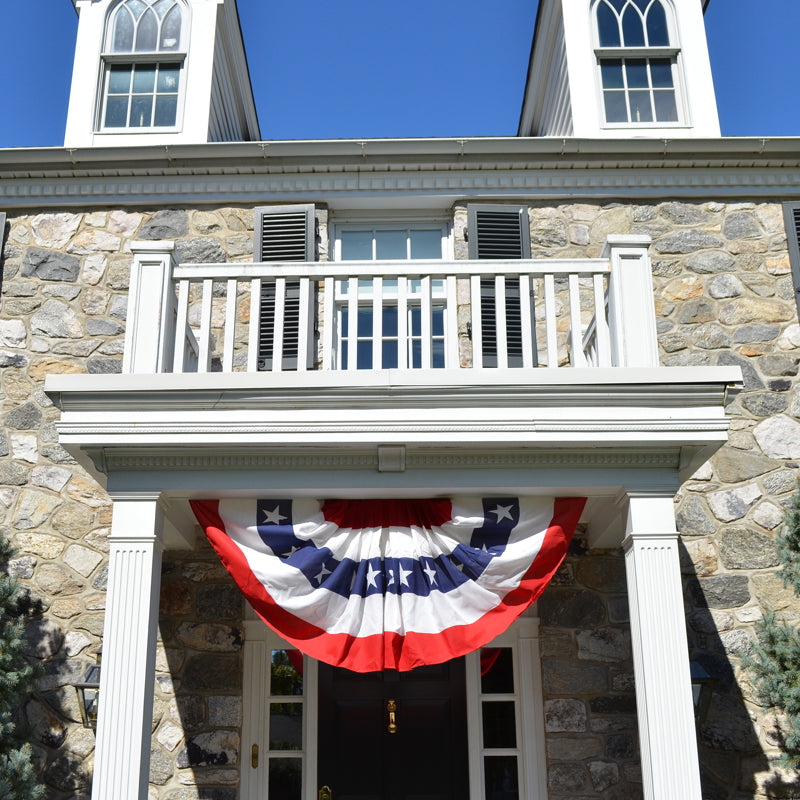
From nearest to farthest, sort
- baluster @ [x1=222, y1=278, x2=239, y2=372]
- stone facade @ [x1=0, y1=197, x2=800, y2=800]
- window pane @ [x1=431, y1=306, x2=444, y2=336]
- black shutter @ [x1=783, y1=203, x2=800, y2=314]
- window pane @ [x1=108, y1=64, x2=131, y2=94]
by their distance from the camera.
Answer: baluster @ [x1=222, y1=278, x2=239, y2=372]
stone facade @ [x1=0, y1=197, x2=800, y2=800]
black shutter @ [x1=783, y1=203, x2=800, y2=314]
window pane @ [x1=431, y1=306, x2=444, y2=336]
window pane @ [x1=108, y1=64, x2=131, y2=94]

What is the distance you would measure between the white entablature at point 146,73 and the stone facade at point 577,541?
100cm

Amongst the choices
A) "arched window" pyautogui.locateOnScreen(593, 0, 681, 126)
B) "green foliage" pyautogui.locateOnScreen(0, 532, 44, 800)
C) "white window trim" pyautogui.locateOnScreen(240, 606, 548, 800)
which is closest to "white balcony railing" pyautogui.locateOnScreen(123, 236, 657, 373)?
"green foliage" pyautogui.locateOnScreen(0, 532, 44, 800)

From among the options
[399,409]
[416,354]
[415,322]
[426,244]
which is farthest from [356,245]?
[399,409]

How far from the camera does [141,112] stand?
791cm

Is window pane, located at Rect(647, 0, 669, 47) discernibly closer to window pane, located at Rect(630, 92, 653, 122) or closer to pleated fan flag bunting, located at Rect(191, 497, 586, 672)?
window pane, located at Rect(630, 92, 653, 122)

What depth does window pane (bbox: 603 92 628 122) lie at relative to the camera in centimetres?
786

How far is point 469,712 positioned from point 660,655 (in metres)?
1.93

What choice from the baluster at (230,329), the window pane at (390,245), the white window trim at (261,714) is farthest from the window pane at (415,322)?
the white window trim at (261,714)

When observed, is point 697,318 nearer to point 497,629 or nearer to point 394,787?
point 497,629

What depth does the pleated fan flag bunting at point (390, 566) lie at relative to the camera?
485 centimetres

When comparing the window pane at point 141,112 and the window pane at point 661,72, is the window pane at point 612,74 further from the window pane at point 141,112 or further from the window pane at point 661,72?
the window pane at point 141,112

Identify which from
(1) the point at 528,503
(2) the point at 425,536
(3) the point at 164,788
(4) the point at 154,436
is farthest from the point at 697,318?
(3) the point at 164,788

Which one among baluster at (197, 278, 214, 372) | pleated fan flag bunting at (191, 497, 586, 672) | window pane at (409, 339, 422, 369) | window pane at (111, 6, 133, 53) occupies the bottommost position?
pleated fan flag bunting at (191, 497, 586, 672)

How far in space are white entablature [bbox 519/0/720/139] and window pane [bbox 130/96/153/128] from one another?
3.63 meters
